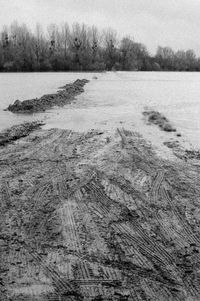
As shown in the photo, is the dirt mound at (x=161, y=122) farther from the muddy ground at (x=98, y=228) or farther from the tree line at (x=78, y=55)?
the tree line at (x=78, y=55)

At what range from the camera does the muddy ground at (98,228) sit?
4527mm

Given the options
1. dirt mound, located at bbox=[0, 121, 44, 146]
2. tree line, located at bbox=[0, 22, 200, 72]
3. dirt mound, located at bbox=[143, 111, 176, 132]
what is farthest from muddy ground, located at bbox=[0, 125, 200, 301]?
tree line, located at bbox=[0, 22, 200, 72]

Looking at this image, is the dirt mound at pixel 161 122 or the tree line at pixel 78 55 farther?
the tree line at pixel 78 55

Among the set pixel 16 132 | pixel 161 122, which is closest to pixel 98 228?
pixel 16 132

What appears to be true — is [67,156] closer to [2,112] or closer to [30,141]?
[30,141]

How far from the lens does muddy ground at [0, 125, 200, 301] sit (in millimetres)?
4527

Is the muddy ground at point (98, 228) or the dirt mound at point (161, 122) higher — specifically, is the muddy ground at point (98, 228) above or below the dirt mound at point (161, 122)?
below

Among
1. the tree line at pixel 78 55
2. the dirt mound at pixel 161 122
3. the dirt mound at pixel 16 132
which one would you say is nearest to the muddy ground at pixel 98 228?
the dirt mound at pixel 16 132

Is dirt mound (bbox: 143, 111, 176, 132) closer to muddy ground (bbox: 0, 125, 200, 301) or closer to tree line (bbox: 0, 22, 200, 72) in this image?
muddy ground (bbox: 0, 125, 200, 301)

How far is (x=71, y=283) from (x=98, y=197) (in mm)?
2621

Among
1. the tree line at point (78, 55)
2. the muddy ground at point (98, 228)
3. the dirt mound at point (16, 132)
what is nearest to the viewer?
the muddy ground at point (98, 228)

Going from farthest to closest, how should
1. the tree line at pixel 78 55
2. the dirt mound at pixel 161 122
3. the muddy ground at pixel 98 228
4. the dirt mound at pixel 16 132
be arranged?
the tree line at pixel 78 55 → the dirt mound at pixel 161 122 → the dirt mound at pixel 16 132 → the muddy ground at pixel 98 228

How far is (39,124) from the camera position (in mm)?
14852

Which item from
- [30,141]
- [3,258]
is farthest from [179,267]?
[30,141]
